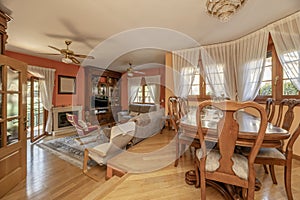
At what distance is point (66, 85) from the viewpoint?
18.2ft

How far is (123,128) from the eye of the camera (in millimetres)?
2539

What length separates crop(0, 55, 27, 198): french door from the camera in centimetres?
198

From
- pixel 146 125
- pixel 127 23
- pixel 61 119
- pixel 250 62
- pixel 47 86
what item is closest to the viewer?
pixel 127 23

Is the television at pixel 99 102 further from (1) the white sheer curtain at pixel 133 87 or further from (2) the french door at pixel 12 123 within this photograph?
(2) the french door at pixel 12 123

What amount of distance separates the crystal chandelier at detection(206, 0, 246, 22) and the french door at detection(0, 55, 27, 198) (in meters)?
2.75

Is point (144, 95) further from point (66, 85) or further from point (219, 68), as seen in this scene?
point (219, 68)

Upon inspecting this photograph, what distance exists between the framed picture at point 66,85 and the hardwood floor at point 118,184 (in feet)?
9.59

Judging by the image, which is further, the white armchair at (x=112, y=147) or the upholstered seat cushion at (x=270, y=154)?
the white armchair at (x=112, y=147)

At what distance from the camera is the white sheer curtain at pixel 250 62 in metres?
2.95

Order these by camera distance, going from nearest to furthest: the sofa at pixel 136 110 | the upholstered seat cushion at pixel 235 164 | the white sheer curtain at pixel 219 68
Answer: the upholstered seat cushion at pixel 235 164 < the white sheer curtain at pixel 219 68 < the sofa at pixel 136 110

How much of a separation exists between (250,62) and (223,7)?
196cm

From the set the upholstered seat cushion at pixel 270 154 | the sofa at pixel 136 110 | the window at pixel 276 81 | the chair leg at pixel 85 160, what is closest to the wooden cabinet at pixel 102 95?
the sofa at pixel 136 110

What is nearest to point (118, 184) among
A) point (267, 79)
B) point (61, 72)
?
point (267, 79)

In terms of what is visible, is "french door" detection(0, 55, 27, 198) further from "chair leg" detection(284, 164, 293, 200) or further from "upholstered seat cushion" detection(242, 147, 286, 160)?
"chair leg" detection(284, 164, 293, 200)
